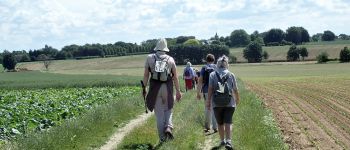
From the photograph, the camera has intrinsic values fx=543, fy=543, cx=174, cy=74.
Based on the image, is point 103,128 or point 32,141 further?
point 103,128

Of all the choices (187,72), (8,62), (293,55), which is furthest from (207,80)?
(8,62)

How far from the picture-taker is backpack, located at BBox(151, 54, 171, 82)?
1116 cm

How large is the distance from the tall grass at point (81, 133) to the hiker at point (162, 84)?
5.27 feet

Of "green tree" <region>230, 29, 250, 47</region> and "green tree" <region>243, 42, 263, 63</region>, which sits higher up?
"green tree" <region>230, 29, 250, 47</region>

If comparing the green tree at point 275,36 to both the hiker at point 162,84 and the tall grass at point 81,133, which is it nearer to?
the tall grass at point 81,133

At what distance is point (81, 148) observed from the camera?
37.1ft

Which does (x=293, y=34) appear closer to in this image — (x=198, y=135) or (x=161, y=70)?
(x=198, y=135)

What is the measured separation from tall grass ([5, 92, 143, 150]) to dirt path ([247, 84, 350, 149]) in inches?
180

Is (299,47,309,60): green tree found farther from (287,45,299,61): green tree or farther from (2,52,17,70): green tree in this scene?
(2,52,17,70): green tree

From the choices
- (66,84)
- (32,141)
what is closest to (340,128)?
(32,141)

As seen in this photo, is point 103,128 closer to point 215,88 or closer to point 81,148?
point 81,148

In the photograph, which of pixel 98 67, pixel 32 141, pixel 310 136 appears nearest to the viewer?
pixel 32 141

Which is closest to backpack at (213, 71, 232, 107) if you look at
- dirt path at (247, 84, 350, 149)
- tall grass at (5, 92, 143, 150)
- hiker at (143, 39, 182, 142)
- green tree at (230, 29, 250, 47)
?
hiker at (143, 39, 182, 142)

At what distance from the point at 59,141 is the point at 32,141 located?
0.67 metres
